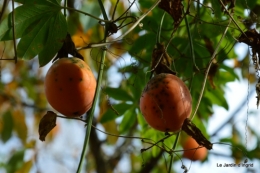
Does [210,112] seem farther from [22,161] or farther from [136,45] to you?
[22,161]

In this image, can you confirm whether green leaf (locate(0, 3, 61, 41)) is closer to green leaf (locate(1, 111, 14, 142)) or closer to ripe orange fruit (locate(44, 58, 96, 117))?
ripe orange fruit (locate(44, 58, 96, 117))

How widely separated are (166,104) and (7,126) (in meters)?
1.20

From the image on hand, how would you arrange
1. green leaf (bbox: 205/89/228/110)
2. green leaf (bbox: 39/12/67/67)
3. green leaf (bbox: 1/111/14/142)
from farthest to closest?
Result: green leaf (bbox: 1/111/14/142) → green leaf (bbox: 205/89/228/110) → green leaf (bbox: 39/12/67/67)

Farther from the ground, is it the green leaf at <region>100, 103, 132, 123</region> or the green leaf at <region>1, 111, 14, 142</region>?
the green leaf at <region>100, 103, 132, 123</region>

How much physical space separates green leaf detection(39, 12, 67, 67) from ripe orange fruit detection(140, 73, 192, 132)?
0.59ft

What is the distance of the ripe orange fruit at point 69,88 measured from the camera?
81 centimetres

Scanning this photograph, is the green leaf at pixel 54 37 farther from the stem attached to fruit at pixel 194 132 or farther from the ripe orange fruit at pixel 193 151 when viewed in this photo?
the ripe orange fruit at pixel 193 151

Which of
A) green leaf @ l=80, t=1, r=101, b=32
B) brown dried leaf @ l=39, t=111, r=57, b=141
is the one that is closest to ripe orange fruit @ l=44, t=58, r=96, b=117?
brown dried leaf @ l=39, t=111, r=57, b=141

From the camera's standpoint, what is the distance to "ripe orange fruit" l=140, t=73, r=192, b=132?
79cm

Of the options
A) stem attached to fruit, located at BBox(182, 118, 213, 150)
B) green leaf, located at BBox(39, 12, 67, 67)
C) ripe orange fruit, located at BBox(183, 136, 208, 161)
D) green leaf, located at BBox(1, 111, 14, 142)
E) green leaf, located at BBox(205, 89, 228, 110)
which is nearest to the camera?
stem attached to fruit, located at BBox(182, 118, 213, 150)

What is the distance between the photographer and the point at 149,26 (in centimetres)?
116

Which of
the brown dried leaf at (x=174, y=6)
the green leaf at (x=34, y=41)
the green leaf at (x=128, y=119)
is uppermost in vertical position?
the brown dried leaf at (x=174, y=6)

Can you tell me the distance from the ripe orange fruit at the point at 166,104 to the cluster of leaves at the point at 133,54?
71mm

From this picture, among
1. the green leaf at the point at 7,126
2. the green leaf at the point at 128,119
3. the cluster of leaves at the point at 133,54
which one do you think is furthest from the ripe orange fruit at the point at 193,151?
the green leaf at the point at 7,126
